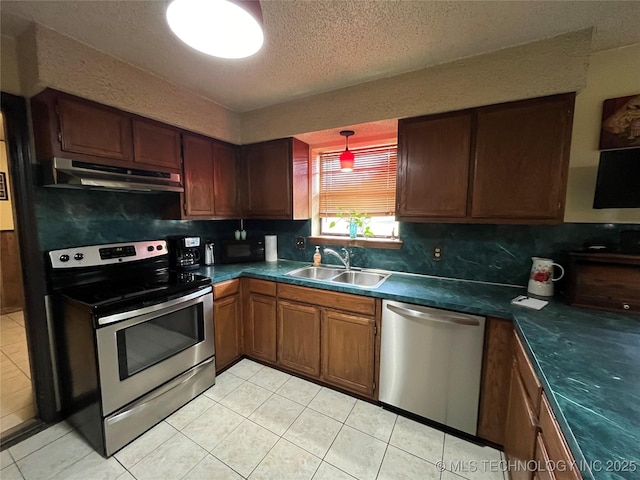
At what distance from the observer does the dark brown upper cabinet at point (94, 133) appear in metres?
1.55

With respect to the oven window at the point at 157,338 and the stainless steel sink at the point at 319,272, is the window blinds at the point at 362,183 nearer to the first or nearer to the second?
the stainless steel sink at the point at 319,272

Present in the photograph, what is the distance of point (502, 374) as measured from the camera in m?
1.54

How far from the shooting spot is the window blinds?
2484mm

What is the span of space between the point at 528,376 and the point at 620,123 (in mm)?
1688

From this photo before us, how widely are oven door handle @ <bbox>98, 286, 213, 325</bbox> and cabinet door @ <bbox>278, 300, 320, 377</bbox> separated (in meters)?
0.66

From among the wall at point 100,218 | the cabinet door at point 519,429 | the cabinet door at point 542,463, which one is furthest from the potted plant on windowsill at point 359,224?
the cabinet door at point 542,463

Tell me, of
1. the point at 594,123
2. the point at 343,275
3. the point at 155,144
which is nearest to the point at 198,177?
the point at 155,144

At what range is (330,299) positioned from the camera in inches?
81.1

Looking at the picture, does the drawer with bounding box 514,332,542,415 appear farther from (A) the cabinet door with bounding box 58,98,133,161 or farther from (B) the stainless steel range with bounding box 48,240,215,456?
(A) the cabinet door with bounding box 58,98,133,161

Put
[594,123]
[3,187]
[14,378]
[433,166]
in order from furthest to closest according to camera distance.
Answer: [3,187]
[14,378]
[433,166]
[594,123]

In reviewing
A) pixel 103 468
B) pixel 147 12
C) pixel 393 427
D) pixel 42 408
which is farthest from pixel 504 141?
pixel 42 408

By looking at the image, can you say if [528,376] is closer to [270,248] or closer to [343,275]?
[343,275]

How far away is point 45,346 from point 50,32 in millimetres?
1919

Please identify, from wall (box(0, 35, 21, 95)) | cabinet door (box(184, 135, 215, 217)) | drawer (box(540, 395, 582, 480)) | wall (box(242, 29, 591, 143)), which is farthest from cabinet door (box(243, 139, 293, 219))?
drawer (box(540, 395, 582, 480))
